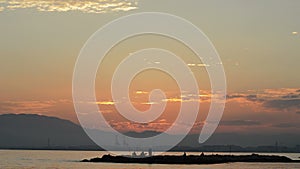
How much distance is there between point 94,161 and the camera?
419 feet

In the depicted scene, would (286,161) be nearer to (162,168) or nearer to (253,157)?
(253,157)

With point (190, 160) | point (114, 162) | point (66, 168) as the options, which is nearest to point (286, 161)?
point (190, 160)

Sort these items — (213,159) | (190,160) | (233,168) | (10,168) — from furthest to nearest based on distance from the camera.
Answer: (213,159)
(190,160)
(233,168)
(10,168)

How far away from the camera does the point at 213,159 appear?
134625 mm

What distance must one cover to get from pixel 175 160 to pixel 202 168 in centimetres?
2251

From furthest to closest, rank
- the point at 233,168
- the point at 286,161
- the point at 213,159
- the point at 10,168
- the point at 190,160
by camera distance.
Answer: the point at 286,161
the point at 213,159
the point at 190,160
the point at 233,168
the point at 10,168

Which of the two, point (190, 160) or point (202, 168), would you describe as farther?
point (190, 160)

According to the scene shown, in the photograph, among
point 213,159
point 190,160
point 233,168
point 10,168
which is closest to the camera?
point 10,168

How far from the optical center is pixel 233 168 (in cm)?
10075

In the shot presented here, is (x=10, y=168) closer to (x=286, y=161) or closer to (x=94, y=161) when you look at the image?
(x=94, y=161)

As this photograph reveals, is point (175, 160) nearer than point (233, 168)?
No

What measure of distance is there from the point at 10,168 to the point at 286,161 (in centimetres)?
7643

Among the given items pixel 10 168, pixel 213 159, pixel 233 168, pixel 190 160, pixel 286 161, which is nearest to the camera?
pixel 10 168

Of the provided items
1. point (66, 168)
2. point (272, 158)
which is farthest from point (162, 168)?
point (272, 158)
